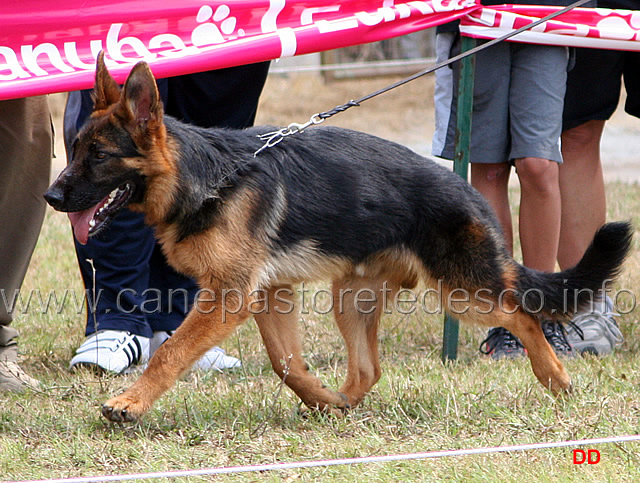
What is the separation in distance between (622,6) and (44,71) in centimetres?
304

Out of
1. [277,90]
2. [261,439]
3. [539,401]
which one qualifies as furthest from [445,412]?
[277,90]

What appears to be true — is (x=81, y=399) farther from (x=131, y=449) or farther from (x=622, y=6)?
(x=622, y=6)

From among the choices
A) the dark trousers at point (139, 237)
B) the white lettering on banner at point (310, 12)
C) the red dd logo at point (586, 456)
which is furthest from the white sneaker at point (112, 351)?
the red dd logo at point (586, 456)

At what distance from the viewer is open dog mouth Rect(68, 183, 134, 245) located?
3162mm

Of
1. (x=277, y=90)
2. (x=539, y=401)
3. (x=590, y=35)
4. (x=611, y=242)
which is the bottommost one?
(x=277, y=90)

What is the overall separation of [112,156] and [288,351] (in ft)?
3.65

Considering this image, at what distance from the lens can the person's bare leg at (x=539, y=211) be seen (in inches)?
173

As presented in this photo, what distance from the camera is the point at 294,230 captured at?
3.41 m

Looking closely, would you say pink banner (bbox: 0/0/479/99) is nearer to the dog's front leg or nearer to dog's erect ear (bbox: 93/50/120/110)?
dog's erect ear (bbox: 93/50/120/110)

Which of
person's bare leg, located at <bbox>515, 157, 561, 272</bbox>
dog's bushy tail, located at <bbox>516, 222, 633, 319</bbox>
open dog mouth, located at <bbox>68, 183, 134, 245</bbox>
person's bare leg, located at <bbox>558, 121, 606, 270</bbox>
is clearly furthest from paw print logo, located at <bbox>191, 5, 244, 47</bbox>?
person's bare leg, located at <bbox>558, 121, 606, 270</bbox>

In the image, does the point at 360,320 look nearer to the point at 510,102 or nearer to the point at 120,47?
the point at 510,102

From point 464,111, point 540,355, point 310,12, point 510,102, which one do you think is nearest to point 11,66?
point 310,12

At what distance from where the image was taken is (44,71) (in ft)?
12.0

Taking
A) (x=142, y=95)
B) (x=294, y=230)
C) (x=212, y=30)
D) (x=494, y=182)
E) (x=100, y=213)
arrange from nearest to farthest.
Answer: (x=142, y=95) < (x=100, y=213) < (x=294, y=230) < (x=212, y=30) < (x=494, y=182)
